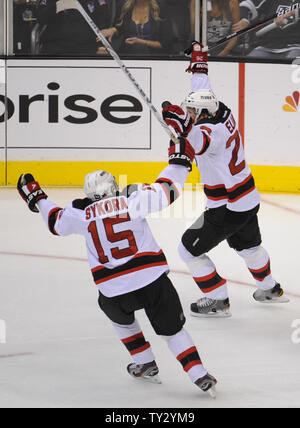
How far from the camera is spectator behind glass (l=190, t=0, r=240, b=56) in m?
7.53

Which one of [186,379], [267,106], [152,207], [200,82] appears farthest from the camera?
[267,106]

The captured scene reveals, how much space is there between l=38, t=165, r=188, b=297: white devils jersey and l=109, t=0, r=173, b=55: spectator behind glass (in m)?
4.50

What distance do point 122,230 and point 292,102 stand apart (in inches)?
174

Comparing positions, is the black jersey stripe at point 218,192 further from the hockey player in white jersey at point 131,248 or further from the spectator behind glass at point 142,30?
the spectator behind glass at point 142,30

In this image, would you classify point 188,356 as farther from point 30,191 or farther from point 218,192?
point 218,192

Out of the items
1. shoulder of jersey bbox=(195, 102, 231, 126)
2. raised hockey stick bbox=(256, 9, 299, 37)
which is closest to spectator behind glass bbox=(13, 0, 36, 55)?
raised hockey stick bbox=(256, 9, 299, 37)

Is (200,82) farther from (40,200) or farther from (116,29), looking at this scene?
(116,29)

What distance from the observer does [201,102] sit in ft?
13.4

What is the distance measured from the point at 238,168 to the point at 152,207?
1.21 m

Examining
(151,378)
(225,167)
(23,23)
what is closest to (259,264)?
(225,167)

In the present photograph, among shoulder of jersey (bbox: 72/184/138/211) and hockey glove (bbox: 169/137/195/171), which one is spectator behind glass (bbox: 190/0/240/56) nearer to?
hockey glove (bbox: 169/137/195/171)

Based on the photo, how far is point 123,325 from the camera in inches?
133

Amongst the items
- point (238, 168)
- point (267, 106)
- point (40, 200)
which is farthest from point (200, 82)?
point (267, 106)

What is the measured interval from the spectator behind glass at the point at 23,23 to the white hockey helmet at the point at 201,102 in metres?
3.82
